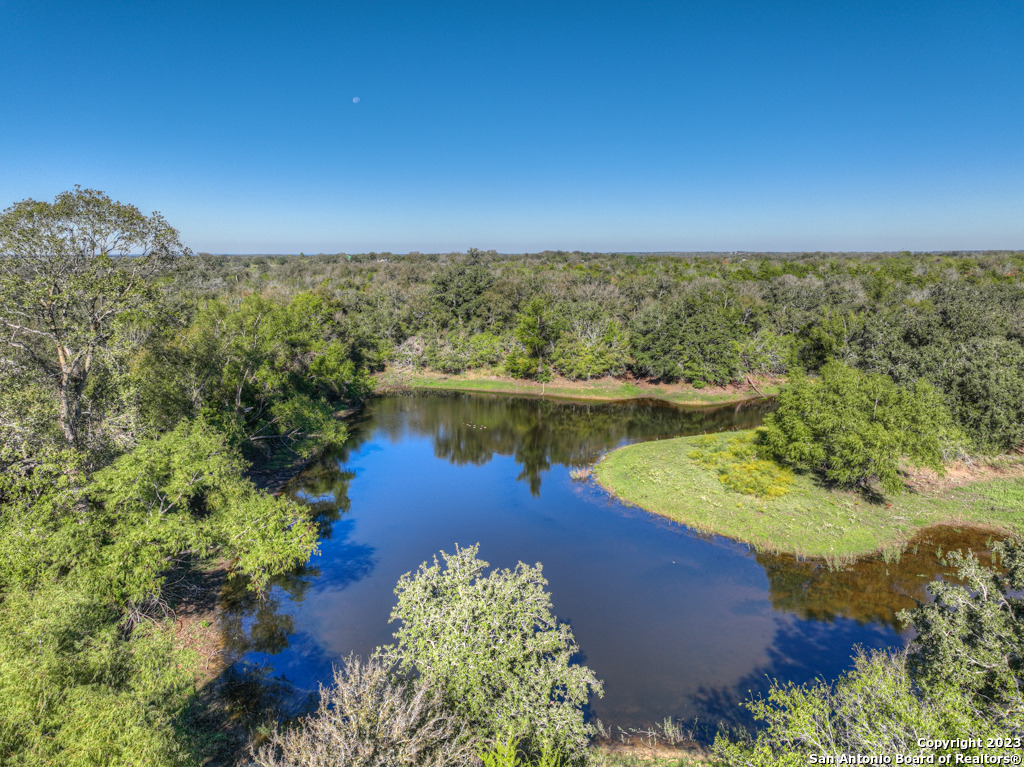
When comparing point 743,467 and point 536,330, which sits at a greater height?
point 536,330

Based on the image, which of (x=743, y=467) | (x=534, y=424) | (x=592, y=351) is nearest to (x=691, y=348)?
(x=592, y=351)

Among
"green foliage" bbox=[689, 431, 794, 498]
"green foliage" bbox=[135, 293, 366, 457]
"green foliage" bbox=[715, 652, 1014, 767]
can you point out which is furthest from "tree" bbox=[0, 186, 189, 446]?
"green foliage" bbox=[689, 431, 794, 498]

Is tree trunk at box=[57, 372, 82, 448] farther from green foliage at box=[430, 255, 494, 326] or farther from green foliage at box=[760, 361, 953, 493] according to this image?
green foliage at box=[430, 255, 494, 326]

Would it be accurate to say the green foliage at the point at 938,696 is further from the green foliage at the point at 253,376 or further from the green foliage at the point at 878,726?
the green foliage at the point at 253,376

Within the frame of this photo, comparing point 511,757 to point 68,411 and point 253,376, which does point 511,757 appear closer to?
point 68,411

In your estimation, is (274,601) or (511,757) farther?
(274,601)

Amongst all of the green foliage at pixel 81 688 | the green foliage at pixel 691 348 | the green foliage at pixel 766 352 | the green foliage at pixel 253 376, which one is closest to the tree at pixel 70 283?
the green foliage at pixel 253 376

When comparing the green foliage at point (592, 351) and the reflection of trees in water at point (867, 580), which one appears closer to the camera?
the reflection of trees in water at point (867, 580)
